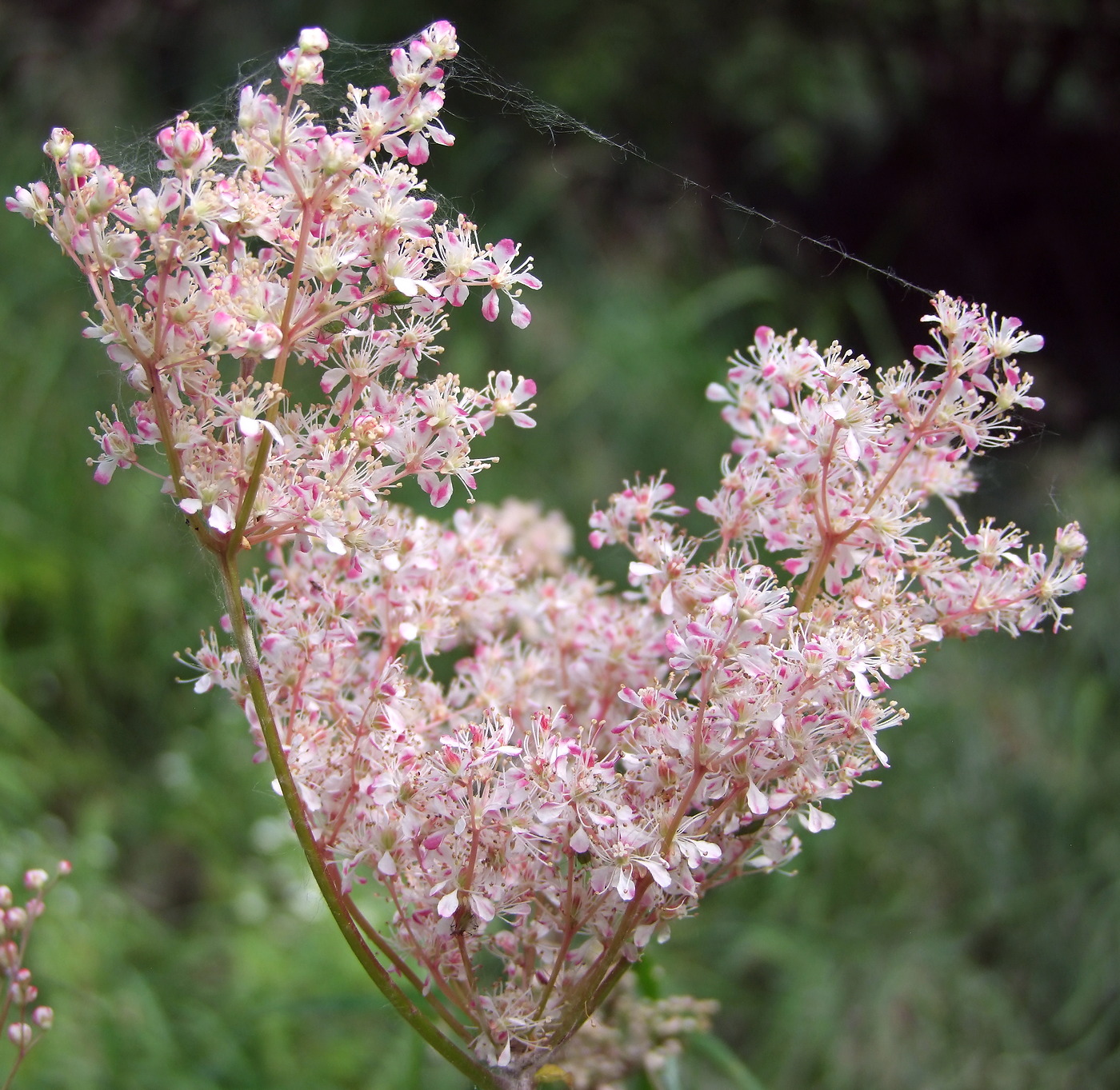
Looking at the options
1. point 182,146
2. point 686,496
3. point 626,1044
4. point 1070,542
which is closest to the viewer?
point 182,146

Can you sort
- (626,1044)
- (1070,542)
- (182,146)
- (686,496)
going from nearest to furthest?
(182,146) < (1070,542) < (626,1044) < (686,496)


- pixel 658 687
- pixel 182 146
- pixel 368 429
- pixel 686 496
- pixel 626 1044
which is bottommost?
pixel 626 1044

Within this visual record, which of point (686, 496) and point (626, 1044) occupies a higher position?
point (686, 496)

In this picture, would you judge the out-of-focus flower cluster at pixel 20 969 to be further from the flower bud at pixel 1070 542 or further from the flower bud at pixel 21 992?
the flower bud at pixel 1070 542

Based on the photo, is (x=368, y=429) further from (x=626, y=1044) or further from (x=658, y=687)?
(x=626, y=1044)

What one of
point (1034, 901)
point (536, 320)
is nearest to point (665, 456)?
point (536, 320)

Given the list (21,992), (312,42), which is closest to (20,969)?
(21,992)
